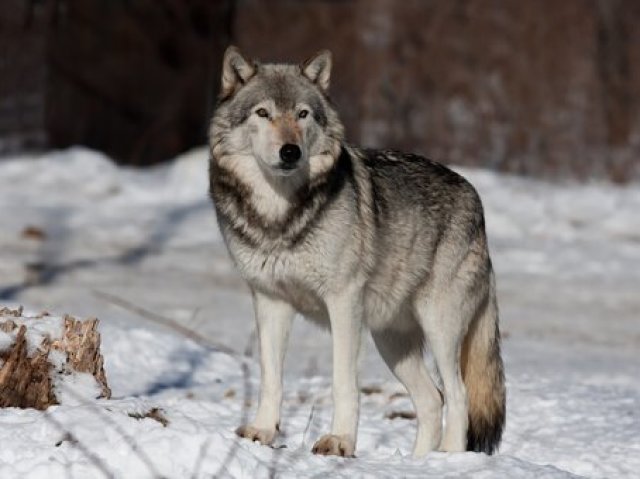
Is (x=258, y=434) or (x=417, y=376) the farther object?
(x=417, y=376)

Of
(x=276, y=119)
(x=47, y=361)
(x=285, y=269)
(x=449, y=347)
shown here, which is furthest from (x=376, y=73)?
(x=47, y=361)

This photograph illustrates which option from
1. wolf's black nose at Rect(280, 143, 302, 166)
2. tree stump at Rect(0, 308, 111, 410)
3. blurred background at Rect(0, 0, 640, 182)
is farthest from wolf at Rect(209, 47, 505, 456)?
blurred background at Rect(0, 0, 640, 182)

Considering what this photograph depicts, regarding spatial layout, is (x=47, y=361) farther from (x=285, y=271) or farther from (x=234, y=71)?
(x=234, y=71)

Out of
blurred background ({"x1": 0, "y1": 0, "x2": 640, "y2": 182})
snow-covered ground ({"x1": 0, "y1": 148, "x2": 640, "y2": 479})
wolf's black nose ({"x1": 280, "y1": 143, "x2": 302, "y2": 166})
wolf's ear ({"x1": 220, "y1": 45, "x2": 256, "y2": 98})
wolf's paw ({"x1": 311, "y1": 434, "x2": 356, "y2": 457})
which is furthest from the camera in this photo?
blurred background ({"x1": 0, "y1": 0, "x2": 640, "y2": 182})

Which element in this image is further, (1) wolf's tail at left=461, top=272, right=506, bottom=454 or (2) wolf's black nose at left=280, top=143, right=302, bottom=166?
(1) wolf's tail at left=461, top=272, right=506, bottom=454

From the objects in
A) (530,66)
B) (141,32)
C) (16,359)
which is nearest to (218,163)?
(16,359)

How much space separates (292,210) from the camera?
563 cm

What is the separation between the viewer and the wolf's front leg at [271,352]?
5578 millimetres

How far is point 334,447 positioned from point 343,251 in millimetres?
819

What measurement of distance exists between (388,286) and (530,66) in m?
10.7

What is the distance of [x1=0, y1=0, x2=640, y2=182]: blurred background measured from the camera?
585 inches

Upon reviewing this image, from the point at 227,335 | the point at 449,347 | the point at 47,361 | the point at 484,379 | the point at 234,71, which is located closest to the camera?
the point at 47,361

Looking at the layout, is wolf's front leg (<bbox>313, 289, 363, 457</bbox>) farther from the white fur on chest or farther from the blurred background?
the blurred background

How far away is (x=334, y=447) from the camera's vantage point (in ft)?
17.4
